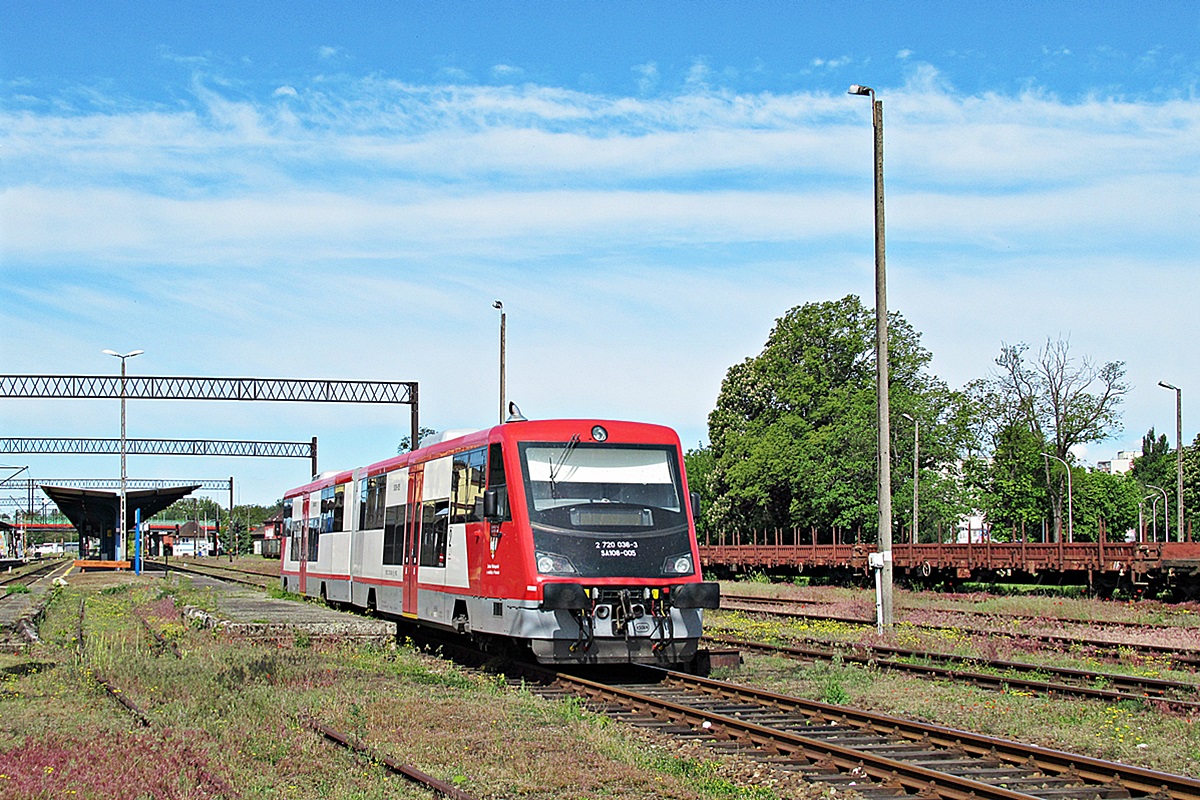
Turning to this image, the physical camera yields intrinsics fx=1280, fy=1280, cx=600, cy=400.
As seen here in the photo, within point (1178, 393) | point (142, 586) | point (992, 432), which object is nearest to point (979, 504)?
point (992, 432)

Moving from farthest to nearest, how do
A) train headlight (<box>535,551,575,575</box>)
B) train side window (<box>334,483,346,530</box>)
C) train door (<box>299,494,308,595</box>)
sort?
train door (<box>299,494,308,595</box>), train side window (<box>334,483,346,530</box>), train headlight (<box>535,551,575,575</box>)

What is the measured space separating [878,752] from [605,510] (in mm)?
5848

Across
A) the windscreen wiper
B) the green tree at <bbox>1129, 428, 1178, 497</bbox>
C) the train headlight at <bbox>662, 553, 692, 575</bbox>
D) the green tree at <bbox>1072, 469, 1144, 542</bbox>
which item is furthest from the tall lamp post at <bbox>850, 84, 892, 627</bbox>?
the green tree at <bbox>1129, 428, 1178, 497</bbox>

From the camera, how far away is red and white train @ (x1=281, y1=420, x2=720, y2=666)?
48.9 feet

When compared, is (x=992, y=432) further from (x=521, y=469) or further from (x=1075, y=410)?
(x=521, y=469)

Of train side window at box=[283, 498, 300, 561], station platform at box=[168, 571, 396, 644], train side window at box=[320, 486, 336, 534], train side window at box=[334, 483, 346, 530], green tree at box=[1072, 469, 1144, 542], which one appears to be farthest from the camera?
green tree at box=[1072, 469, 1144, 542]

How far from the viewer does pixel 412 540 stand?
1948cm

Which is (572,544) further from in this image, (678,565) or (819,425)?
(819,425)

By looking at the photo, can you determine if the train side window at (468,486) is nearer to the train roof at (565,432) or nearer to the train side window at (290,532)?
the train roof at (565,432)

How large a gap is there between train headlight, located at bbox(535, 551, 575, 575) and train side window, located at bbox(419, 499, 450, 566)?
10.2ft

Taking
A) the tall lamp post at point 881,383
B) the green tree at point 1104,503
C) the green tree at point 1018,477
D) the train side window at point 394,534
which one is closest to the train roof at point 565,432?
the train side window at point 394,534

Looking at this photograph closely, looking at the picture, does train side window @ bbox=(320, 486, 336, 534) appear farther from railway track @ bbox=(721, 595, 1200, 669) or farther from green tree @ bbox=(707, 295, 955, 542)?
green tree @ bbox=(707, 295, 955, 542)

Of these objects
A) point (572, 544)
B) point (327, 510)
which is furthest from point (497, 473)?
A: point (327, 510)

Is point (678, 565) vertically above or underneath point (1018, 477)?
underneath
